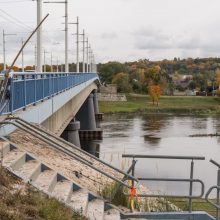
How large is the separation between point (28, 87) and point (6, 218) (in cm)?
Answer: 829

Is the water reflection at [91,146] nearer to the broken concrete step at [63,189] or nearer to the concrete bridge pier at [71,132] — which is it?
the concrete bridge pier at [71,132]

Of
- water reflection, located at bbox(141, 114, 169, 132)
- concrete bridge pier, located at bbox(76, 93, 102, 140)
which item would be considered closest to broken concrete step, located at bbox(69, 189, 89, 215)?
concrete bridge pier, located at bbox(76, 93, 102, 140)

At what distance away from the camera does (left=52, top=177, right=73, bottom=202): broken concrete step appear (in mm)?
7816

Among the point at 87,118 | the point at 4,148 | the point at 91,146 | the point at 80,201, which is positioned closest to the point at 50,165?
the point at 4,148

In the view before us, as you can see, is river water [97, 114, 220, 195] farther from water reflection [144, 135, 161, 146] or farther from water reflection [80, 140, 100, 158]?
water reflection [80, 140, 100, 158]

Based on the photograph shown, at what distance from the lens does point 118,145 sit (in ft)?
166

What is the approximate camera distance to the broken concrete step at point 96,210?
25.7ft

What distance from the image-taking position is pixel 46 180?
8391 mm

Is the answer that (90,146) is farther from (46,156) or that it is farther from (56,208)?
(56,208)

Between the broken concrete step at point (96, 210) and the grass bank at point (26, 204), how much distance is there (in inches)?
25.4

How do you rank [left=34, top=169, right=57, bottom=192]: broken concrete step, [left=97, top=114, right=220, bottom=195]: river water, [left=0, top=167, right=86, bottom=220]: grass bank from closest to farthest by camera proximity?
1. [left=0, top=167, right=86, bottom=220]: grass bank
2. [left=34, top=169, right=57, bottom=192]: broken concrete step
3. [left=97, top=114, right=220, bottom=195]: river water

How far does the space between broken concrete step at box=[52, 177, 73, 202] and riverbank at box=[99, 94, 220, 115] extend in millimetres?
95531

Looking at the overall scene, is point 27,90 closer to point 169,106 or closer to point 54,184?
point 54,184

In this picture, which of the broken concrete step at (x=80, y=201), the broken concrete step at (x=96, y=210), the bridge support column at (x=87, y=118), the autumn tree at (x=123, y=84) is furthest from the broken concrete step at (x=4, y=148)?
the autumn tree at (x=123, y=84)
